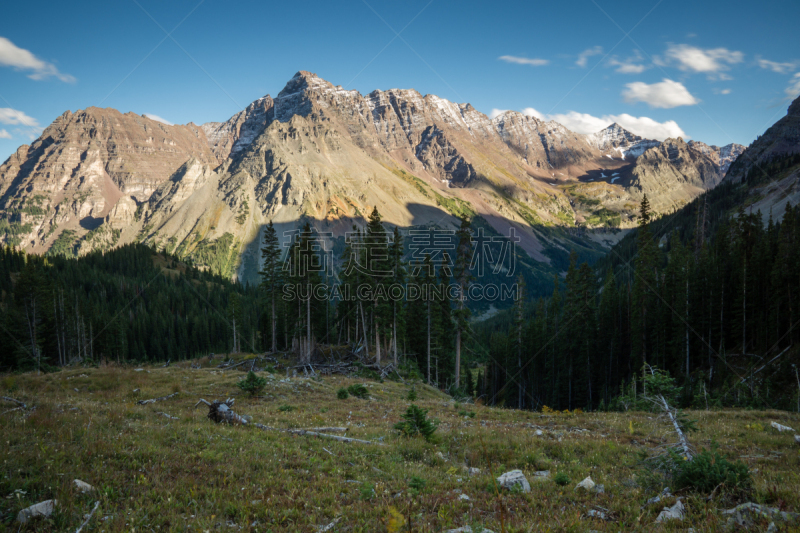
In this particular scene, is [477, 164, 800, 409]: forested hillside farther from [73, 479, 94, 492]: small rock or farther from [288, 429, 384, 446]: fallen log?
[73, 479, 94, 492]: small rock

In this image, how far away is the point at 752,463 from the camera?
9594 mm

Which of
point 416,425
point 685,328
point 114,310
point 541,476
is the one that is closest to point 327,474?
point 416,425

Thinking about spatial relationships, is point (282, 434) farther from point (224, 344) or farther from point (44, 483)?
point (224, 344)

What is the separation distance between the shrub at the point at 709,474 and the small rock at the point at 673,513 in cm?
98

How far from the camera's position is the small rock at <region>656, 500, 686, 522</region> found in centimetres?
609

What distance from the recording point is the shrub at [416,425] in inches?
484

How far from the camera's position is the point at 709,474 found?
6980 mm

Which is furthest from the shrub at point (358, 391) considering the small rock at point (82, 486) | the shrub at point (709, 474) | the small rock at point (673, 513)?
the small rock at point (673, 513)

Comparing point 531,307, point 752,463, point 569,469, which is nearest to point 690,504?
point 569,469

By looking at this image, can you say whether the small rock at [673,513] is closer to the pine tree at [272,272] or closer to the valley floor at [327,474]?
the valley floor at [327,474]

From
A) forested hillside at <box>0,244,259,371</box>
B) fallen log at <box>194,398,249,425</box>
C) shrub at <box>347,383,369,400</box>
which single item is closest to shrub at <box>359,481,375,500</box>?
fallen log at <box>194,398,249,425</box>

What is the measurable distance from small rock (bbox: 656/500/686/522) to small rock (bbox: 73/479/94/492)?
996 centimetres

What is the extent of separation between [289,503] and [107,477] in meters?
3.68

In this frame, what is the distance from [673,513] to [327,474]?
22.7ft
